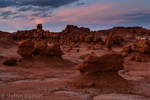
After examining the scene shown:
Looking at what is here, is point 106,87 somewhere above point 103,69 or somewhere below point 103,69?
below

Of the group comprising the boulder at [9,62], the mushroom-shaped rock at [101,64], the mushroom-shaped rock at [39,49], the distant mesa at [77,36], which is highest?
the distant mesa at [77,36]

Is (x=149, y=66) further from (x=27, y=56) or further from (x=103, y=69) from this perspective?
(x=27, y=56)

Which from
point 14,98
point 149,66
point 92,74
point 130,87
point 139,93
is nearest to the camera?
point 14,98

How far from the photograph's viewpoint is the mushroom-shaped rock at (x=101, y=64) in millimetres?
7004

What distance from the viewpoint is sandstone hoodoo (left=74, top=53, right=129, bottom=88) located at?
687 cm

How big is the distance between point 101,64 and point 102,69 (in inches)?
10.7

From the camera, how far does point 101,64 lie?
7109 millimetres

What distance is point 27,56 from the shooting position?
41.5 feet

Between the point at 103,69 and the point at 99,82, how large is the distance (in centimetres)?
75

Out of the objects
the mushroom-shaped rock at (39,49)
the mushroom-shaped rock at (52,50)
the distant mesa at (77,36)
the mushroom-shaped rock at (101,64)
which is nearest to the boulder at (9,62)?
the mushroom-shaped rock at (39,49)

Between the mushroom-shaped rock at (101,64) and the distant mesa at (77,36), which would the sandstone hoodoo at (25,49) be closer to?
the mushroom-shaped rock at (101,64)

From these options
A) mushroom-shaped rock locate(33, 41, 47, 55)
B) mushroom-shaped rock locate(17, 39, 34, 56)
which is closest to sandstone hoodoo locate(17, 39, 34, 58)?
mushroom-shaped rock locate(17, 39, 34, 56)

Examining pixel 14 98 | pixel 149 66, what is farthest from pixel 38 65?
pixel 149 66

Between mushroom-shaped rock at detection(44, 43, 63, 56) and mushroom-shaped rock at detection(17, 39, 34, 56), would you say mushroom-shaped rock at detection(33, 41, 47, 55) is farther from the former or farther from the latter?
mushroom-shaped rock at detection(17, 39, 34, 56)
